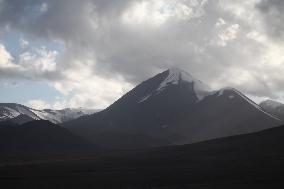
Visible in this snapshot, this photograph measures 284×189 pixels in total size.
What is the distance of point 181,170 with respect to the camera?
120m

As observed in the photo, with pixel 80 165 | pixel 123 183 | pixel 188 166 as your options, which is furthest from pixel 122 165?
pixel 123 183

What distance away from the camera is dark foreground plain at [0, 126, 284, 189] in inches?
3858

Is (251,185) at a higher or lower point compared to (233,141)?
lower

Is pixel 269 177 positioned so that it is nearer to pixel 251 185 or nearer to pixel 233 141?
pixel 251 185

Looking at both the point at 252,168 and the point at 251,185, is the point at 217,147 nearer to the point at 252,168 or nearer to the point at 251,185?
the point at 252,168

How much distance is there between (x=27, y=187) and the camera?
9956 centimetres


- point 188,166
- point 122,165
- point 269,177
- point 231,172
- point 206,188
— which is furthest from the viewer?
point 122,165

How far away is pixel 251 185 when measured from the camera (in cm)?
8938

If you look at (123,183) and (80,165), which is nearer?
(123,183)

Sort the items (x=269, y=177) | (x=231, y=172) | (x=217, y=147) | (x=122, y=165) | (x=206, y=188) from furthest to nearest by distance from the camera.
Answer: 1. (x=217, y=147)
2. (x=122, y=165)
3. (x=231, y=172)
4. (x=269, y=177)
5. (x=206, y=188)

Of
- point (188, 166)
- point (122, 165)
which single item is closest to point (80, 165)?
point (122, 165)

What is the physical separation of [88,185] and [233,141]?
89942 millimetres

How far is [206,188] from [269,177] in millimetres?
17976

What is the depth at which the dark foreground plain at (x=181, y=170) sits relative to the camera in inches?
3858
